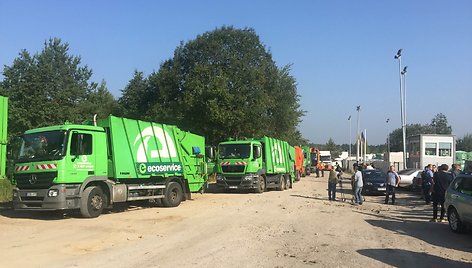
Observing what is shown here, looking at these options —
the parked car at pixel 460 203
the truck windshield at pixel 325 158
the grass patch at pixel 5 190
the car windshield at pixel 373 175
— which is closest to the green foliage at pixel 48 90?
the grass patch at pixel 5 190

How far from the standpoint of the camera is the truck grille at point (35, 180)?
13680 millimetres

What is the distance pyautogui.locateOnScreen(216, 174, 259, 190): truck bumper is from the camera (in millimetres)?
25016

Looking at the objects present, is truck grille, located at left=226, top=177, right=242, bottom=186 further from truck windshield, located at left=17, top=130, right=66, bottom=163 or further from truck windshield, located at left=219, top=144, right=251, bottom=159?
truck windshield, located at left=17, top=130, right=66, bottom=163

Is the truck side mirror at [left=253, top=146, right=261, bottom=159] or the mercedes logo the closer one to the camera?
the mercedes logo

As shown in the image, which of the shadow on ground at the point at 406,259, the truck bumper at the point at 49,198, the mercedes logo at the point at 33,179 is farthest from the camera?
the mercedes logo at the point at 33,179

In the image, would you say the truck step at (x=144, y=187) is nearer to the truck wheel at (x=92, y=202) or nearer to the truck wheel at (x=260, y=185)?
the truck wheel at (x=92, y=202)

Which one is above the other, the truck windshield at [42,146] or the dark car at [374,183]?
the truck windshield at [42,146]

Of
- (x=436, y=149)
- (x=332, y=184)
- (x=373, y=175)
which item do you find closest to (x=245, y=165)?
(x=332, y=184)

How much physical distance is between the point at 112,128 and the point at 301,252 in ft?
Result: 28.1

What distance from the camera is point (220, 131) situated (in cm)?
3731

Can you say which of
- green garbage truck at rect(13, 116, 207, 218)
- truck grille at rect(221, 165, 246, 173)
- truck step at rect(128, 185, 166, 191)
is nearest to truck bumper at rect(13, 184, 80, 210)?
green garbage truck at rect(13, 116, 207, 218)

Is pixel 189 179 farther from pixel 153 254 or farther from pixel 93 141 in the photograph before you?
pixel 153 254

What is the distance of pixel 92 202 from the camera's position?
14.6 meters

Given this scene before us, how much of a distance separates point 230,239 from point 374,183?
55.5 ft
